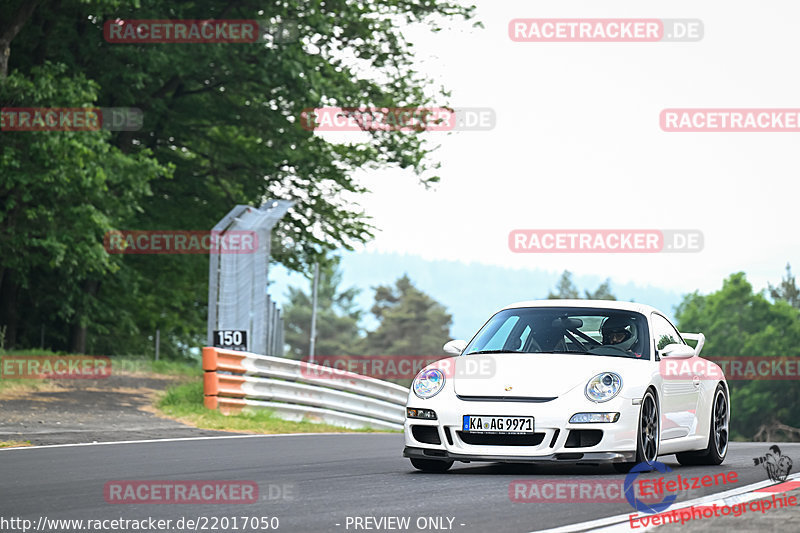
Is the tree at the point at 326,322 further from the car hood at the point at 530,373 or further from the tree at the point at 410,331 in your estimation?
the car hood at the point at 530,373

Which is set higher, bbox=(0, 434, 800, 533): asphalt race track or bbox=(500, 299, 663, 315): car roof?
bbox=(500, 299, 663, 315): car roof

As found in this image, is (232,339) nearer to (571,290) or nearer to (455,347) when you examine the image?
(455,347)

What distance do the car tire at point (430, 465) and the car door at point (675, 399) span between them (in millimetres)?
1780

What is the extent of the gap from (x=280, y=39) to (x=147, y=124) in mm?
4358

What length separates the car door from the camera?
9406 mm

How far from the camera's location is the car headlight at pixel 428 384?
906cm

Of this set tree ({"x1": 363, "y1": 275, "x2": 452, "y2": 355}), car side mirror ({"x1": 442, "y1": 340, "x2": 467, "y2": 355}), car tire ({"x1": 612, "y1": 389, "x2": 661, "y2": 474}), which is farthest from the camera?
tree ({"x1": 363, "y1": 275, "x2": 452, "y2": 355})

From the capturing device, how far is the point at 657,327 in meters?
10.2

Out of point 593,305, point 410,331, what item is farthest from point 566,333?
point 410,331

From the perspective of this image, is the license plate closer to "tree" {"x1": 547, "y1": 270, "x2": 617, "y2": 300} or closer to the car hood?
the car hood

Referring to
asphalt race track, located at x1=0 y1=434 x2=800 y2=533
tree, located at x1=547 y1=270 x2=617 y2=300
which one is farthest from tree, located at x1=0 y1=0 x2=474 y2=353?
tree, located at x1=547 y1=270 x2=617 y2=300

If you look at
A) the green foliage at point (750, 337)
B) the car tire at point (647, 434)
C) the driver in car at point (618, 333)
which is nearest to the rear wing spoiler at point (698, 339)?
the driver in car at point (618, 333)

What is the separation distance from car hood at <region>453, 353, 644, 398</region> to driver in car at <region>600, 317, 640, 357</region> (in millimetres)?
471

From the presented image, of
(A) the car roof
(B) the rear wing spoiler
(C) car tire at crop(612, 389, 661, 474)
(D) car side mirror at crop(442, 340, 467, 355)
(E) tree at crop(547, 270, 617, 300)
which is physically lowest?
(C) car tire at crop(612, 389, 661, 474)
